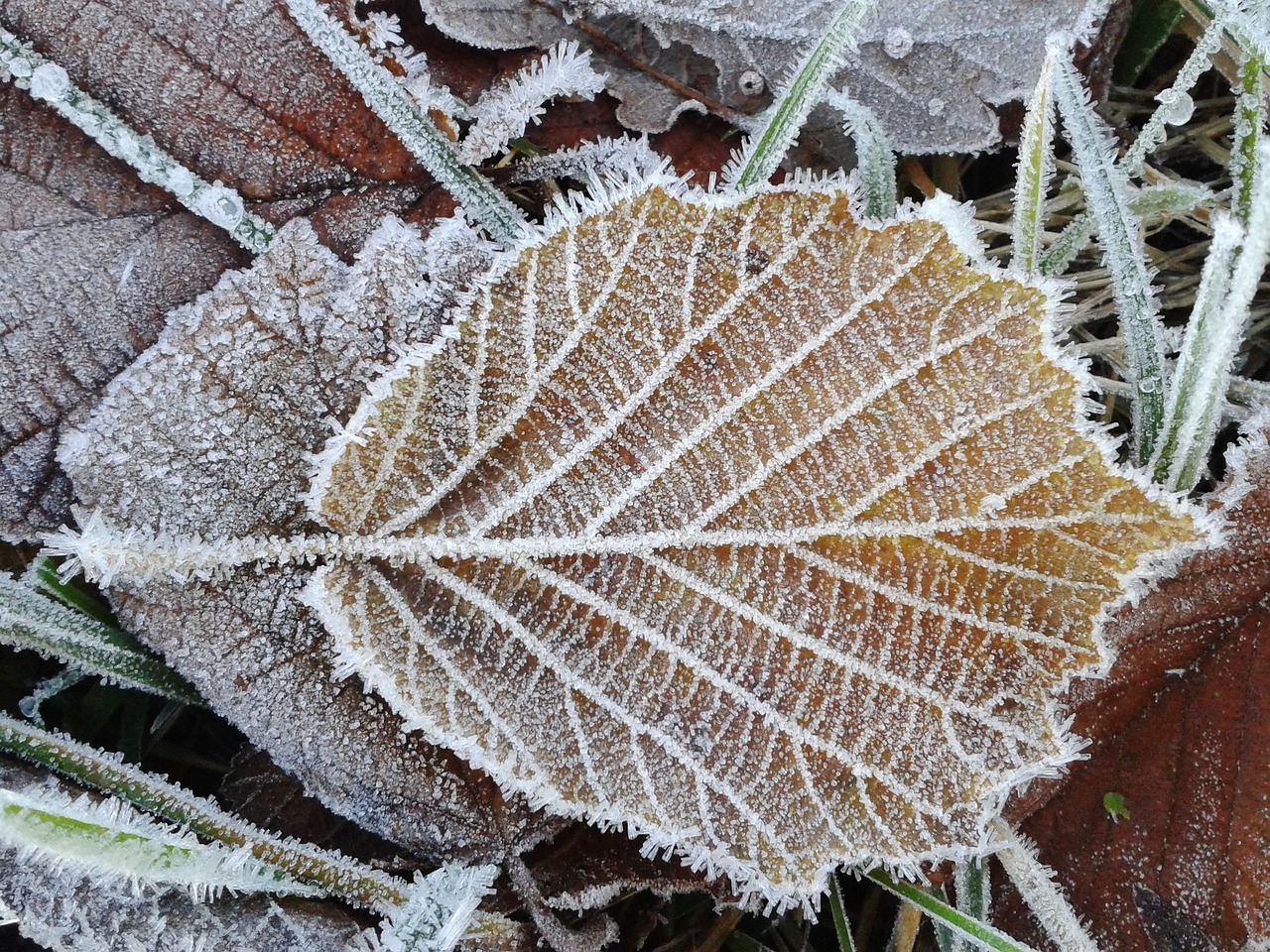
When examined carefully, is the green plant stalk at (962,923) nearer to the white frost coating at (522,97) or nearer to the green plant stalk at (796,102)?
the green plant stalk at (796,102)

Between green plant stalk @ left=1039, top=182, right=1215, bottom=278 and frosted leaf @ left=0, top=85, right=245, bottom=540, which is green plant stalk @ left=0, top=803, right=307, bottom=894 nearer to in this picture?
frosted leaf @ left=0, top=85, right=245, bottom=540

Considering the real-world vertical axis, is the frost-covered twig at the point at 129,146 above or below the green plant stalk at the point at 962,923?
above

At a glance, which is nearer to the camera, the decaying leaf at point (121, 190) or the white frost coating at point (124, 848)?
the white frost coating at point (124, 848)

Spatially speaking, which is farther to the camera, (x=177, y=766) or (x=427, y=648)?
(x=177, y=766)

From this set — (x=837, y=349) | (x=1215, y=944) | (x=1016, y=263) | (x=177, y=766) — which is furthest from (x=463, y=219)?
(x=1215, y=944)

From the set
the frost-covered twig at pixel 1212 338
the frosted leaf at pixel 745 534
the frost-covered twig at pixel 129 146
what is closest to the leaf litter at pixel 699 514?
the frosted leaf at pixel 745 534

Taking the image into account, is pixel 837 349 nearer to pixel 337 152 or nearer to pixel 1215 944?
pixel 337 152

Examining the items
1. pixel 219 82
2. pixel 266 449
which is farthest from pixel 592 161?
pixel 266 449
